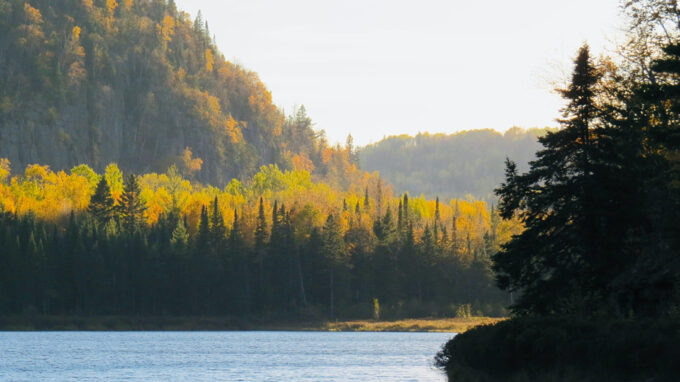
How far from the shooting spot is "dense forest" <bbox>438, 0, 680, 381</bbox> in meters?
46.2

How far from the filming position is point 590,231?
55438 mm

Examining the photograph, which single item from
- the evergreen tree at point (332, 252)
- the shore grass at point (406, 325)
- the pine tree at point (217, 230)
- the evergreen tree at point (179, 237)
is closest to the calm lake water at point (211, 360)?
the shore grass at point (406, 325)

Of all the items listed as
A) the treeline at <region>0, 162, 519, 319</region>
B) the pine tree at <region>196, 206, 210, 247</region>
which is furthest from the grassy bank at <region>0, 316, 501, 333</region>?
the pine tree at <region>196, 206, 210, 247</region>

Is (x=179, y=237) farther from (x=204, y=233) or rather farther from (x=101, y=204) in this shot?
(x=101, y=204)

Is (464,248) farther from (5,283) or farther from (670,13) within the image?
(670,13)

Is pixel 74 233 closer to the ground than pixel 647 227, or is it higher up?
higher up

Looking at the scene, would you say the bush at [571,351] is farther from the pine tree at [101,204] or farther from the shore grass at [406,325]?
the pine tree at [101,204]

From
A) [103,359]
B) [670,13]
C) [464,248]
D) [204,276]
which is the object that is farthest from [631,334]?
[464,248]

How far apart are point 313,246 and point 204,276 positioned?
17.3m

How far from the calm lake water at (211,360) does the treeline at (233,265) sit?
113 ft

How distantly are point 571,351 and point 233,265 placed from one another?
126547 mm

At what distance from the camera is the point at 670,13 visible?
59.0 meters

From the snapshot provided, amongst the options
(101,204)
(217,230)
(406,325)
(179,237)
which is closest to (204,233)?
(217,230)

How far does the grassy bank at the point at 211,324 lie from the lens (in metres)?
154
